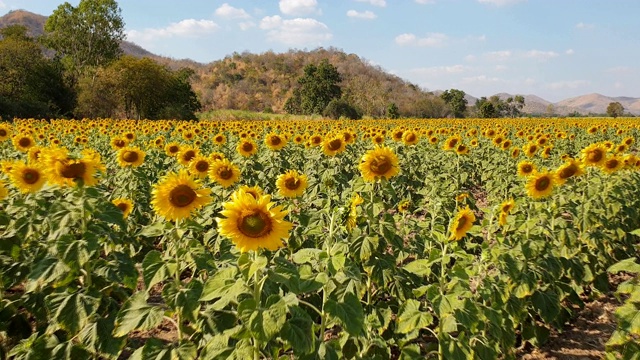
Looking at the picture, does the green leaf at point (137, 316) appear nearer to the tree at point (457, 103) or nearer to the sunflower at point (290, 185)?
the sunflower at point (290, 185)

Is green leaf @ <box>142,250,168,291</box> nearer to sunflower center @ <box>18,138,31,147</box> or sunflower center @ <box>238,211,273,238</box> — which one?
sunflower center @ <box>238,211,273,238</box>

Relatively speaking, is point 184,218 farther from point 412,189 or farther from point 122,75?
point 122,75

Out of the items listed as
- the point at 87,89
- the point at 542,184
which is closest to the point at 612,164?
the point at 542,184

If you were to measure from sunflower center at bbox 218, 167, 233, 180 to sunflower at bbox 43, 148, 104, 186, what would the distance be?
146 cm

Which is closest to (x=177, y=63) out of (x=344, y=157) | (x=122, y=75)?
(x=122, y=75)

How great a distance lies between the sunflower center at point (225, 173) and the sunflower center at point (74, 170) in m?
1.65

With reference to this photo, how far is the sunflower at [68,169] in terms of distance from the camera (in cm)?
304

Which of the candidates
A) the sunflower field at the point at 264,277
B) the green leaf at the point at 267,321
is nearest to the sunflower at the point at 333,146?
the sunflower field at the point at 264,277

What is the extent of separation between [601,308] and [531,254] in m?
2.24

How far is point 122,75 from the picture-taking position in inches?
1371

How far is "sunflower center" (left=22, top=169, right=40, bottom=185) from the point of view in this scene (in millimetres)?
3664

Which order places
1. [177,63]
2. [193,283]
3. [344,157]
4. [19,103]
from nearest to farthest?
1. [193,283]
2. [344,157]
3. [19,103]
4. [177,63]

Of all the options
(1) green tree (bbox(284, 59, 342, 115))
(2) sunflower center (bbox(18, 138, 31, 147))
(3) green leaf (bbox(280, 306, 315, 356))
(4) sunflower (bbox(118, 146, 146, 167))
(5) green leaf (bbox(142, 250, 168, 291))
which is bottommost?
(3) green leaf (bbox(280, 306, 315, 356))

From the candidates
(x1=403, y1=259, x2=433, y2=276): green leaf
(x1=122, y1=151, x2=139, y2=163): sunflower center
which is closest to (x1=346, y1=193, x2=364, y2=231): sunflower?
(x1=403, y1=259, x2=433, y2=276): green leaf
